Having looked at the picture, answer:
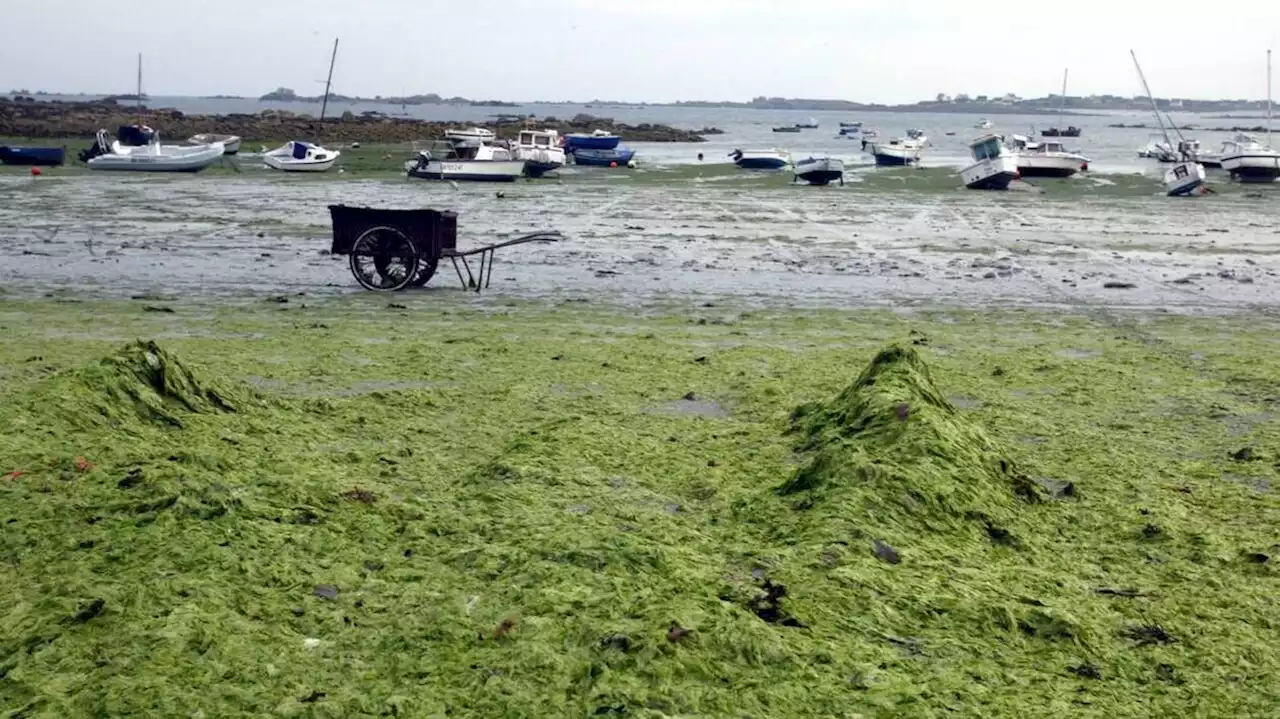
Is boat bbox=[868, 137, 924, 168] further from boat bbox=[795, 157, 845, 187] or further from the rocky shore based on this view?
the rocky shore

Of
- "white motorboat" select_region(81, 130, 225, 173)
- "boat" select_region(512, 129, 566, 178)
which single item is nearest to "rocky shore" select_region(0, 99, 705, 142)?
"boat" select_region(512, 129, 566, 178)

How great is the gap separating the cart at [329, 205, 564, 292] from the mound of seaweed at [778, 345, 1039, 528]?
748 cm

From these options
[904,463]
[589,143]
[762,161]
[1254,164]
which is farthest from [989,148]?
[904,463]

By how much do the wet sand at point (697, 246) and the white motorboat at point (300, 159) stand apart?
28.6 ft

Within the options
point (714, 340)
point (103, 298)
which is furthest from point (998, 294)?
point (103, 298)

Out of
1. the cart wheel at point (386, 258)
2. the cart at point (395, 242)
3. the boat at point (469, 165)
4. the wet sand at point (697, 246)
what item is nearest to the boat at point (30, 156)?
the wet sand at point (697, 246)

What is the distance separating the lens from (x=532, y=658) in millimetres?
4160

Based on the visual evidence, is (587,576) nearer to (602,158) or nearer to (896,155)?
(602,158)

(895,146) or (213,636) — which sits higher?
(895,146)

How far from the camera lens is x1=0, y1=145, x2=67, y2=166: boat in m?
44.3

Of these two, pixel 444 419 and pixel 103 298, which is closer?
pixel 444 419

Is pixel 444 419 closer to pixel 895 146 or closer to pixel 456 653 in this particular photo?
pixel 456 653

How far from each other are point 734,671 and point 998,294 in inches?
505

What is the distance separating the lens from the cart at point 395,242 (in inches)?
561
